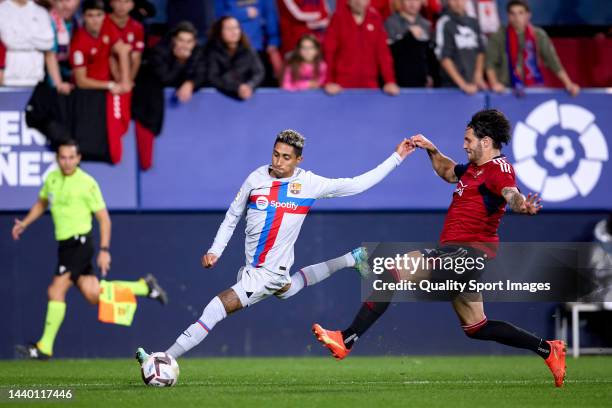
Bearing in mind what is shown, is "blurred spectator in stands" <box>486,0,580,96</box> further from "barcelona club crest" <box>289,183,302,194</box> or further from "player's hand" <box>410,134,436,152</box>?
"barcelona club crest" <box>289,183,302,194</box>

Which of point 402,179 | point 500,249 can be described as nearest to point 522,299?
point 500,249

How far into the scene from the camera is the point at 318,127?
45.9ft

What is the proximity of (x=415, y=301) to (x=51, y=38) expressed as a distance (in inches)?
206

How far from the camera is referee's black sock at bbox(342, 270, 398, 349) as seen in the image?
935 centimetres

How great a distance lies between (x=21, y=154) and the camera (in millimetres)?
13469

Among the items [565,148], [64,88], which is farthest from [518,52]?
[64,88]

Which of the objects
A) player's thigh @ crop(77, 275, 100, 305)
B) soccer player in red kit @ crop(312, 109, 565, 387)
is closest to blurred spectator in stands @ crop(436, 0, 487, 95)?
player's thigh @ crop(77, 275, 100, 305)

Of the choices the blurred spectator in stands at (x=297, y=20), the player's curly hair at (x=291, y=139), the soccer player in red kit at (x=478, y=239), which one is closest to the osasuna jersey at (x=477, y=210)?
the soccer player in red kit at (x=478, y=239)

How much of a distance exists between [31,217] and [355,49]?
4.23m

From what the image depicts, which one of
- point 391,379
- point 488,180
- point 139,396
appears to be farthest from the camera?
point 391,379

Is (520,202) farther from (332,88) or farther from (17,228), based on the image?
(17,228)

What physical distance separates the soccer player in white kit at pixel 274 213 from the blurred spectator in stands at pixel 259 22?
514cm

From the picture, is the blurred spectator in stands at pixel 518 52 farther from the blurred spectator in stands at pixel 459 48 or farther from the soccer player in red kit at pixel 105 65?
the soccer player in red kit at pixel 105 65

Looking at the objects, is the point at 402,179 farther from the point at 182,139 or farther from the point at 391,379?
the point at 391,379
